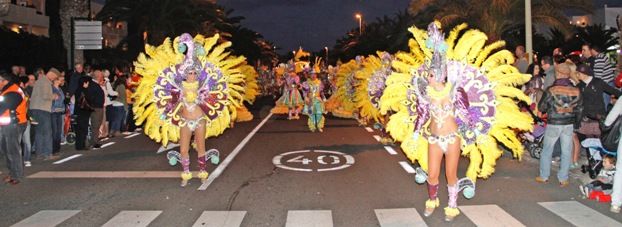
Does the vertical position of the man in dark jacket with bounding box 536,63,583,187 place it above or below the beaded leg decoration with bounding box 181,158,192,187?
above

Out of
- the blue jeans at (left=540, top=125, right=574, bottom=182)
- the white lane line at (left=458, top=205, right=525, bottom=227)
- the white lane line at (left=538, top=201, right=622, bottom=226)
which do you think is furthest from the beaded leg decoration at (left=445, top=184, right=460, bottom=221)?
the blue jeans at (left=540, top=125, right=574, bottom=182)

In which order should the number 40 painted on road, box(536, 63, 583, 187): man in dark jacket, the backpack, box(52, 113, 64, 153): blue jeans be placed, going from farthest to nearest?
box(52, 113, 64, 153): blue jeans
the number 40 painted on road
box(536, 63, 583, 187): man in dark jacket
the backpack

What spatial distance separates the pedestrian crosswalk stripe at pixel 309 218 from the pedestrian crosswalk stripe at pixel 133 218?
170 cm

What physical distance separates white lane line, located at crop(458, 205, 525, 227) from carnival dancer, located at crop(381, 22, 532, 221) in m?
0.27

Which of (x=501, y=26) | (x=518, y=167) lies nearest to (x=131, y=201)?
(x=518, y=167)

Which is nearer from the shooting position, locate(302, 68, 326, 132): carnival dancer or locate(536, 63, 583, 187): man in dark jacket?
locate(536, 63, 583, 187): man in dark jacket

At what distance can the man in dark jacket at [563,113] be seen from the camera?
8856 mm

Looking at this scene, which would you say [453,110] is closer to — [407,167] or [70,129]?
[407,167]

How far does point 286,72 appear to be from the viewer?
21.5 metres

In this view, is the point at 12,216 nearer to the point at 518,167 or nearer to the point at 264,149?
the point at 264,149

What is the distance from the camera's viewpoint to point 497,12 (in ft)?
71.3

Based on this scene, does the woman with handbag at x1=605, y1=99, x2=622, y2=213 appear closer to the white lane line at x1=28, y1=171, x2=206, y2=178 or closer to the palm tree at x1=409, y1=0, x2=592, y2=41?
the white lane line at x1=28, y1=171, x2=206, y2=178

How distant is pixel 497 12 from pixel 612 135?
14.8 meters

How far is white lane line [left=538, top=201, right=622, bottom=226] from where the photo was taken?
22.6 feet
